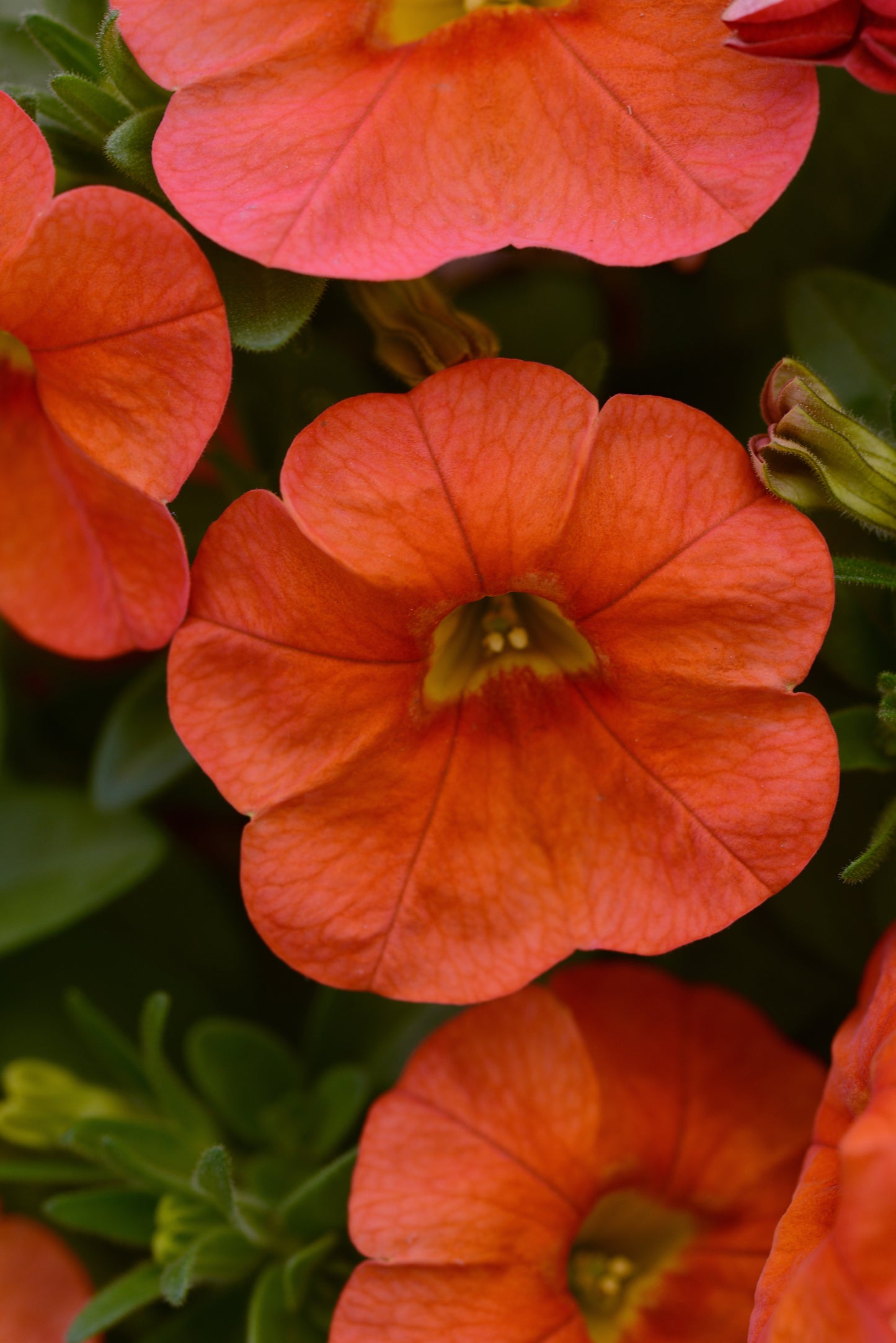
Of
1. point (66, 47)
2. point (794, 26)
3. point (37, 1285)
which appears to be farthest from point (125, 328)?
point (37, 1285)

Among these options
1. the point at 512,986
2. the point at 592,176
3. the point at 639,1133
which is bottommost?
the point at 639,1133

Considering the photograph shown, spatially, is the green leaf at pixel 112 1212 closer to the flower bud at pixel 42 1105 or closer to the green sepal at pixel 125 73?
the flower bud at pixel 42 1105

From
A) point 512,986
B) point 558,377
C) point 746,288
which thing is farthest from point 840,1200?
point 746,288

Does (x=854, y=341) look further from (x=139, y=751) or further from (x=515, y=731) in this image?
(x=139, y=751)

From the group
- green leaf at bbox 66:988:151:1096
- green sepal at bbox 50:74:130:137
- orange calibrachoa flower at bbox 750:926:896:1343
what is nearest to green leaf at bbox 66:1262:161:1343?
green leaf at bbox 66:988:151:1096

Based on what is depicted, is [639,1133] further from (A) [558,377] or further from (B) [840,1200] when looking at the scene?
(A) [558,377]
